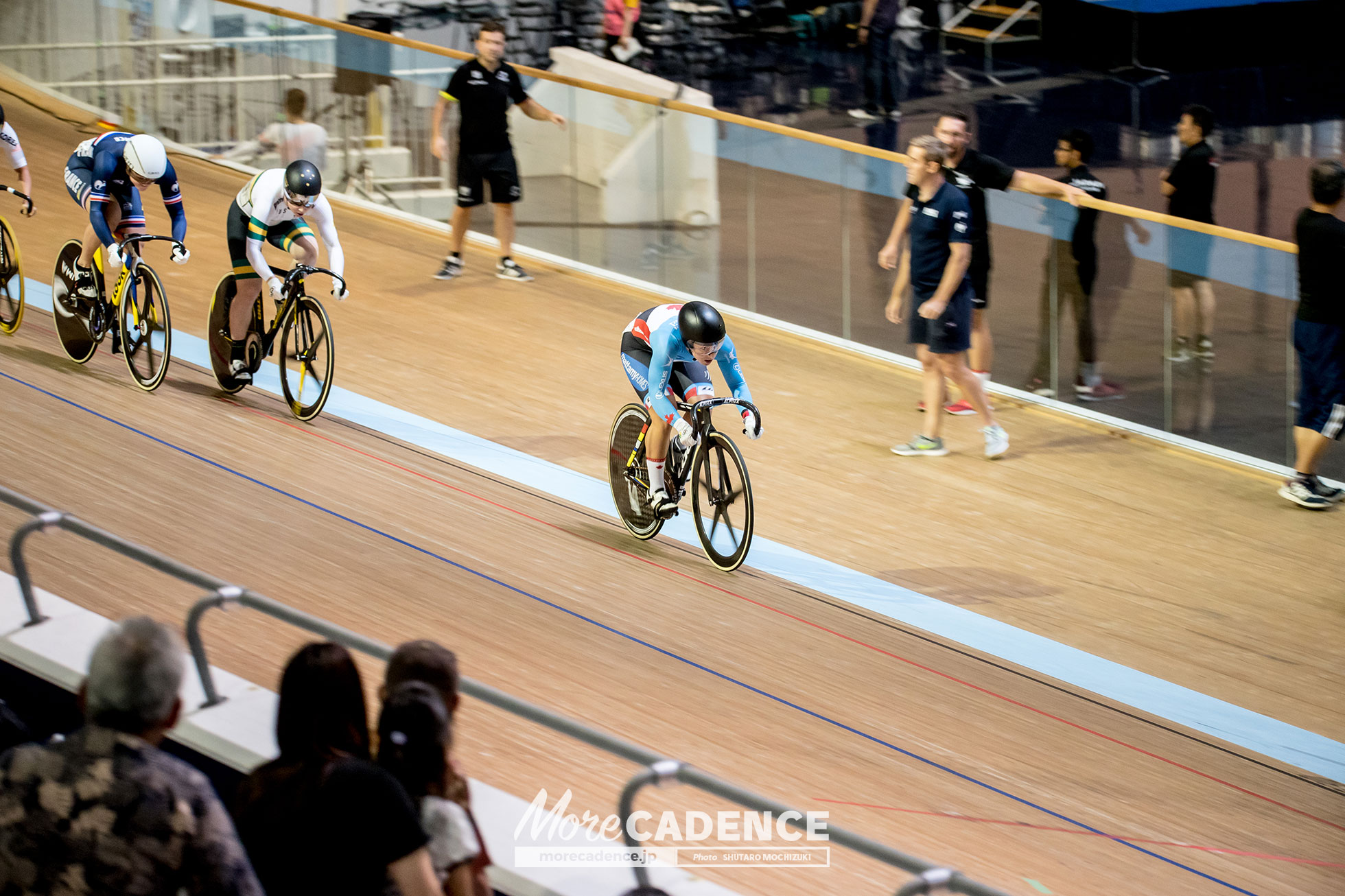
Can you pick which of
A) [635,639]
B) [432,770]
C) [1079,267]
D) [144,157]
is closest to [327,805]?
[432,770]

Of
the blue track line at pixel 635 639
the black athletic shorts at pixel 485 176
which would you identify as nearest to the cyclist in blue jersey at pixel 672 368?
the blue track line at pixel 635 639

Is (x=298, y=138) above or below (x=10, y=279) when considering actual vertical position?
above

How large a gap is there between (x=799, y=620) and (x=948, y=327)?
7.71ft

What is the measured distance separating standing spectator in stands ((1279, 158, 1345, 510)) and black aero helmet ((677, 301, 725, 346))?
324 cm

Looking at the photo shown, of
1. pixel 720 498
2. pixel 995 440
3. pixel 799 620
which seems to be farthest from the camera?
pixel 995 440

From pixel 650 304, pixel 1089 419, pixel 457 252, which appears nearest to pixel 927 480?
pixel 1089 419

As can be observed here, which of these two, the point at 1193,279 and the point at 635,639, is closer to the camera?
the point at 635,639

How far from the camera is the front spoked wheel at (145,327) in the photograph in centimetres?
734

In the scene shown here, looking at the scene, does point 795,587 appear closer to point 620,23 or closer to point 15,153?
point 15,153

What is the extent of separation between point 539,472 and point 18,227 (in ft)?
18.1

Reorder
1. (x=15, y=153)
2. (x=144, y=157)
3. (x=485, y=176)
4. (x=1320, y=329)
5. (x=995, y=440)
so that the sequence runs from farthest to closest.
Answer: (x=485, y=176)
(x=995, y=440)
(x=15, y=153)
(x=1320, y=329)
(x=144, y=157)

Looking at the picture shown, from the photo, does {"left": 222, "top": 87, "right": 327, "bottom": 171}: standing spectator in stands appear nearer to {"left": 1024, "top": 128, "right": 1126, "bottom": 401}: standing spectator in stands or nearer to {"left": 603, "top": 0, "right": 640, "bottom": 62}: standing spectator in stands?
{"left": 603, "top": 0, "right": 640, "bottom": 62}: standing spectator in stands

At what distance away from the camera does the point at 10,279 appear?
8.25m

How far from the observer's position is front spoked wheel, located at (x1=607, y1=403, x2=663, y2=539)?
6.45 metres
